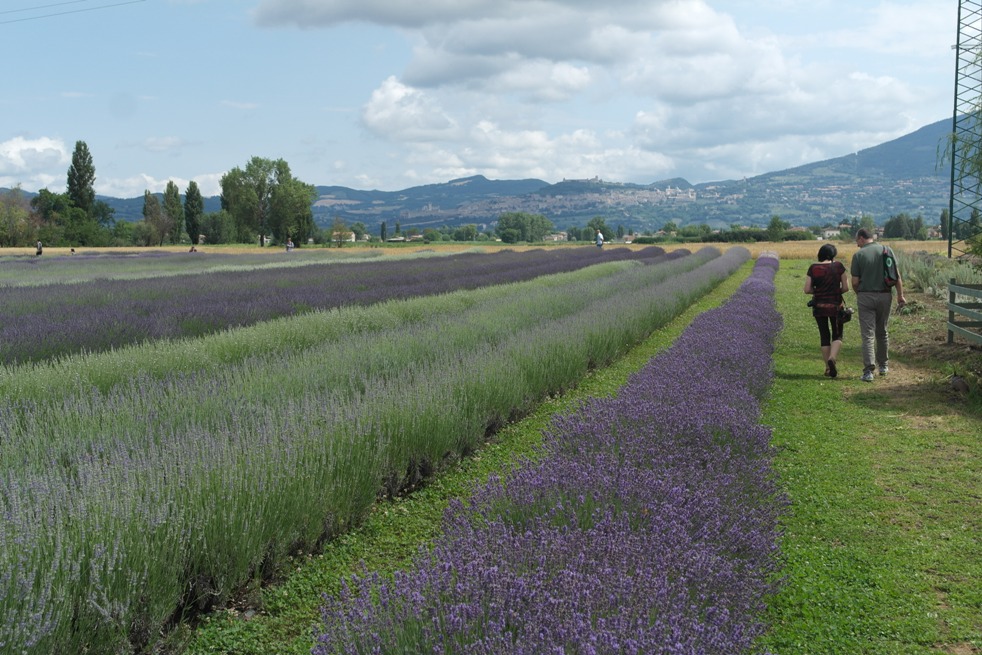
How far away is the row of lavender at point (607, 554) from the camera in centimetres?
212

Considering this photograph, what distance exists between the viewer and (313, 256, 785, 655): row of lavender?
6.96ft

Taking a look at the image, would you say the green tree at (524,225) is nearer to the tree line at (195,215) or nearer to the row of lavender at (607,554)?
the tree line at (195,215)

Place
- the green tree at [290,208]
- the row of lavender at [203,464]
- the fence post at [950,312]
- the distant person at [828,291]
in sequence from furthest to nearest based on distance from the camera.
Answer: the green tree at [290,208] < the fence post at [950,312] < the distant person at [828,291] < the row of lavender at [203,464]

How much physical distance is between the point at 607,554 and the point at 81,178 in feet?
331

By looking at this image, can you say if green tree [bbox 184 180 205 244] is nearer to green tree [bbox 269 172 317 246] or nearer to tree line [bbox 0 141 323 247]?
tree line [bbox 0 141 323 247]

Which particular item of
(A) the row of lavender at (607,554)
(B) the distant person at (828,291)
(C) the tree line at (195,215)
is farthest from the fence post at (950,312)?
(C) the tree line at (195,215)

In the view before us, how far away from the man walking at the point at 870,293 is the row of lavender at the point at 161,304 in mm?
7879

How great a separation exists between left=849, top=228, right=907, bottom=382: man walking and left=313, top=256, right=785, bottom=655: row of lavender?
14.6 feet

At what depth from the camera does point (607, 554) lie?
2.68 m

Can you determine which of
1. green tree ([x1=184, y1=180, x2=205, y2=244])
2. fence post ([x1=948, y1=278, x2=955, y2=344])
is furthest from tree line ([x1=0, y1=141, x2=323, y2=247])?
fence post ([x1=948, y1=278, x2=955, y2=344])

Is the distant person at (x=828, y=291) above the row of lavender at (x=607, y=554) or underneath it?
above

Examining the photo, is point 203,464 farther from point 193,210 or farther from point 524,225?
point 524,225

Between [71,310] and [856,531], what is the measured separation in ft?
33.7

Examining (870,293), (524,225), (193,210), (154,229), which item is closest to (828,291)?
(870,293)
